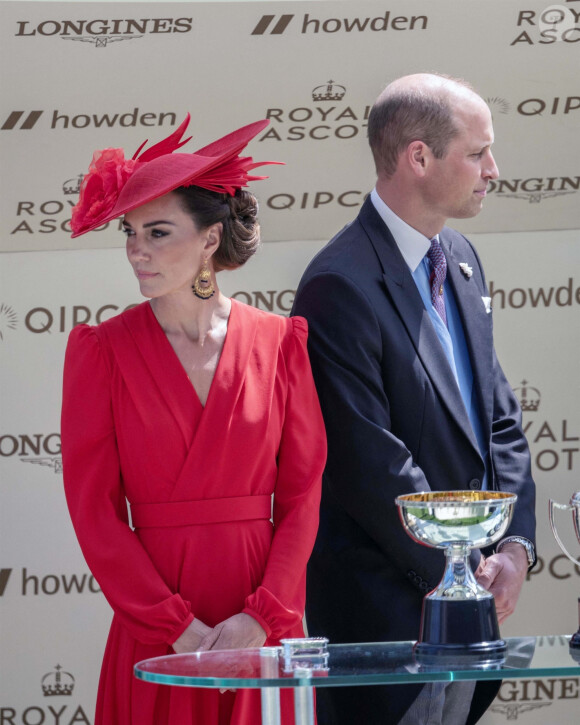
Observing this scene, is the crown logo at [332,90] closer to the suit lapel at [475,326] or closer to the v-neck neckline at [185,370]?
the suit lapel at [475,326]

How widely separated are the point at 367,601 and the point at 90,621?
1.17 m

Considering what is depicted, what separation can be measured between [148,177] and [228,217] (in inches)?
7.3

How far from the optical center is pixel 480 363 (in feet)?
8.54

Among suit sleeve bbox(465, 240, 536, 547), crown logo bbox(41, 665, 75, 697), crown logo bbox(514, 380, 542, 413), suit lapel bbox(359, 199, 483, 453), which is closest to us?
suit lapel bbox(359, 199, 483, 453)

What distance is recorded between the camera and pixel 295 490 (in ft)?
7.43

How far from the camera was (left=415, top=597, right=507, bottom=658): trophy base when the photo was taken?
5.75 ft

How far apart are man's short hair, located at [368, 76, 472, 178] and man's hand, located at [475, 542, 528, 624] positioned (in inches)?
34.3

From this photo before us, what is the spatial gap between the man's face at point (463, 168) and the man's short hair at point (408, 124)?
0.07 feet

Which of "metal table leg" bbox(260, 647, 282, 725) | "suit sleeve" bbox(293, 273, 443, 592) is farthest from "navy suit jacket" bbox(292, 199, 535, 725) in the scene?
"metal table leg" bbox(260, 647, 282, 725)

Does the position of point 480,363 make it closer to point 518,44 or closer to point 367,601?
point 367,601

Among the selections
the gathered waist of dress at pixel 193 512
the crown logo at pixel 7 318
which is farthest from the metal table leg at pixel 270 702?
the crown logo at pixel 7 318

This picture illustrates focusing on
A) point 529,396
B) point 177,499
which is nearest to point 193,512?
point 177,499

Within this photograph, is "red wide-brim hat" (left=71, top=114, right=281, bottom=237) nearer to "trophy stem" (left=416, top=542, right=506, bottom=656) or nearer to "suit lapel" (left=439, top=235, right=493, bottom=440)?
"suit lapel" (left=439, top=235, right=493, bottom=440)

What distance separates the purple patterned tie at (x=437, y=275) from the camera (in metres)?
2.61
